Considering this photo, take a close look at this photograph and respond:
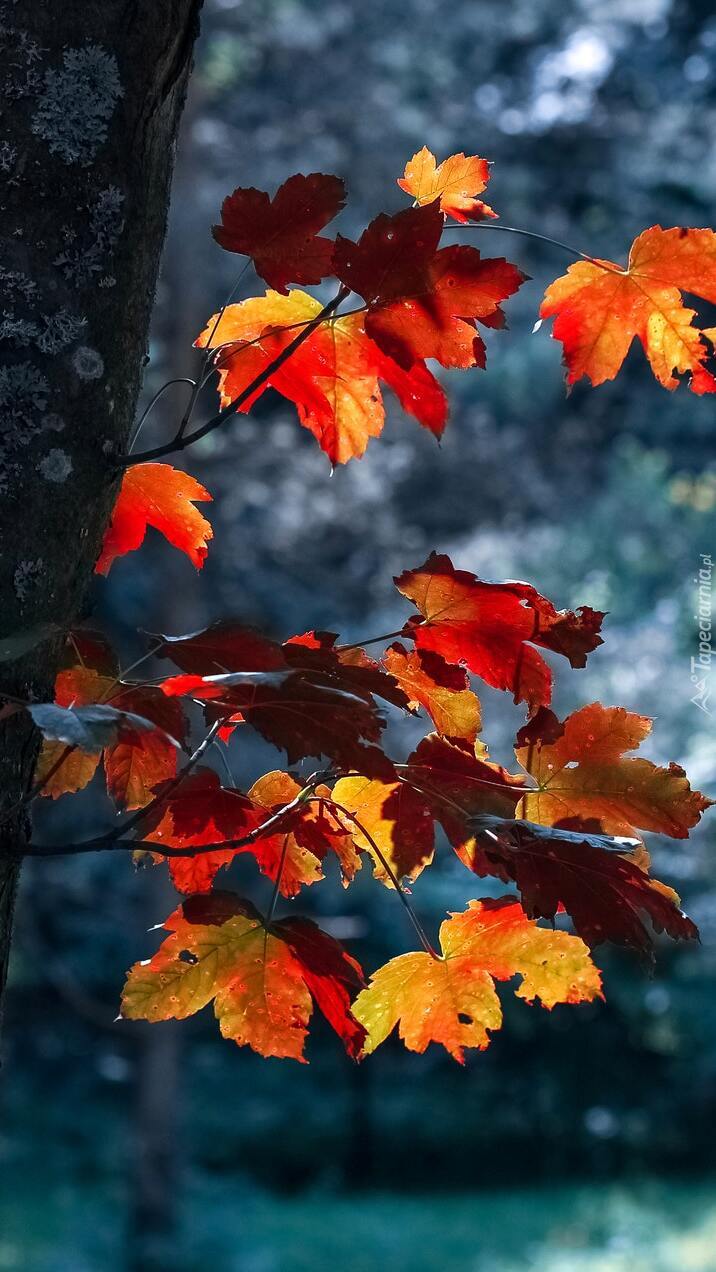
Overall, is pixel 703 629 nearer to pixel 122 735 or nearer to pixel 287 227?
pixel 287 227

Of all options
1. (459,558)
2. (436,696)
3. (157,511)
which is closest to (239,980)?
(436,696)

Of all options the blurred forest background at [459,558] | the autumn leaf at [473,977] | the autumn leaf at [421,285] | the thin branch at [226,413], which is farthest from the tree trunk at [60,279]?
the blurred forest background at [459,558]

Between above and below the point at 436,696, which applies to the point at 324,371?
above

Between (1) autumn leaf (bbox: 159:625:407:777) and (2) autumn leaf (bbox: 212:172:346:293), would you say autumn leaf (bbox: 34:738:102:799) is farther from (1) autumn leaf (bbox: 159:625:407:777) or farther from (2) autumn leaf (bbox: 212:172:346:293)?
(2) autumn leaf (bbox: 212:172:346:293)

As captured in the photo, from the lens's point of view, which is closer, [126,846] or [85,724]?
[85,724]

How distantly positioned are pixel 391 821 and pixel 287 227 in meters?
0.35

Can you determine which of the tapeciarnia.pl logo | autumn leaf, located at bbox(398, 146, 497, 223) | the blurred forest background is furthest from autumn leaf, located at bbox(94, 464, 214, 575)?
the blurred forest background

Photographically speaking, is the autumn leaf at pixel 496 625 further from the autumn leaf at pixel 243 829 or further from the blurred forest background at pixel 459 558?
the blurred forest background at pixel 459 558

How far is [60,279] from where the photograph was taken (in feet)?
2.23

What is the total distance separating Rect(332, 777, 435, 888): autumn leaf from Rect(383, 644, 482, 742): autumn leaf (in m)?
0.05

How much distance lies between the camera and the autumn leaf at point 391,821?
767mm

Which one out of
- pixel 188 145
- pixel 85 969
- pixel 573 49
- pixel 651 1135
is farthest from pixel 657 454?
pixel 85 969

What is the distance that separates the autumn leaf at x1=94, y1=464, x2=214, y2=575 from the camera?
0.85 metres

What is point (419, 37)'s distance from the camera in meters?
6.64
